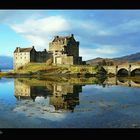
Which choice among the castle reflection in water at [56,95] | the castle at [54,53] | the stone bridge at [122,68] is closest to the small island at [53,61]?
the castle at [54,53]

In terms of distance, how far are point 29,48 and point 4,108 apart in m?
42.9

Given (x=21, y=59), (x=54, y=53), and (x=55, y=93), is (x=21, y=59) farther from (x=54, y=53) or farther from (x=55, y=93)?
(x=55, y=93)

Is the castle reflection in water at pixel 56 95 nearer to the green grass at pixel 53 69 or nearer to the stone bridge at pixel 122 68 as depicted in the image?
the green grass at pixel 53 69

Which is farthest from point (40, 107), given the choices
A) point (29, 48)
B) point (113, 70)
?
point (29, 48)

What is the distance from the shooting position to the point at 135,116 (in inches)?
466

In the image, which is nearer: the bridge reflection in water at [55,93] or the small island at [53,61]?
the bridge reflection in water at [55,93]

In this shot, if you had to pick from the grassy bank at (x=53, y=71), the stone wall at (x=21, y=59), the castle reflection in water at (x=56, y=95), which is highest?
the stone wall at (x=21, y=59)

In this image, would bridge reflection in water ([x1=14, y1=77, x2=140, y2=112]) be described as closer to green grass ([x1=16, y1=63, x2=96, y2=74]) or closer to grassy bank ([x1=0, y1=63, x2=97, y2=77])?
grassy bank ([x1=0, y1=63, x2=97, y2=77])

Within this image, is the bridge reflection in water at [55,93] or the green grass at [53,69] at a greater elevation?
the green grass at [53,69]

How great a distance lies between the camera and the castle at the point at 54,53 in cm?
5431

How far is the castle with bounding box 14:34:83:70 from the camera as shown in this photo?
54312 millimetres

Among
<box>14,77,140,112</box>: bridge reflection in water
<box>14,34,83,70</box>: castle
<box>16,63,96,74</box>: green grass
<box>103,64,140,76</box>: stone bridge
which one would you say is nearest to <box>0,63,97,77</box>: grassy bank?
<box>16,63,96,74</box>: green grass
